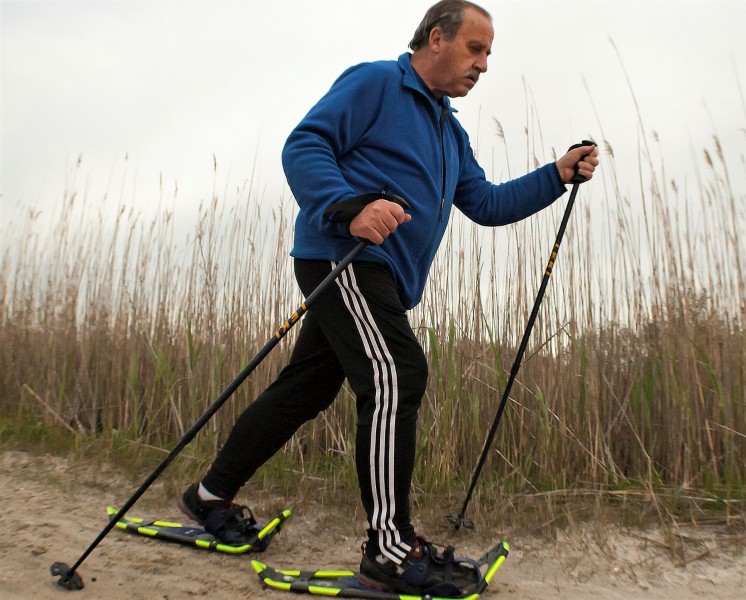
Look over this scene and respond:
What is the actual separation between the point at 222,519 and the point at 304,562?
1.09 ft

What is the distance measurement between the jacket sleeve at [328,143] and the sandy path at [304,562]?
1.10m

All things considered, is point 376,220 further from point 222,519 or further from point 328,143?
point 222,519

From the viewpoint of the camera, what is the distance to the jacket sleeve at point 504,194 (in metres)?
→ 2.54

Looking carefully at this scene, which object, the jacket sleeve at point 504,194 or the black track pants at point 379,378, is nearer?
the black track pants at point 379,378

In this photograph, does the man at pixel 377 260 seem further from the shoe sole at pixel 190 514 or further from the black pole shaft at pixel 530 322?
the black pole shaft at pixel 530 322

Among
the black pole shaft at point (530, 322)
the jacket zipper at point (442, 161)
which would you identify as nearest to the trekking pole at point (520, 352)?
the black pole shaft at point (530, 322)

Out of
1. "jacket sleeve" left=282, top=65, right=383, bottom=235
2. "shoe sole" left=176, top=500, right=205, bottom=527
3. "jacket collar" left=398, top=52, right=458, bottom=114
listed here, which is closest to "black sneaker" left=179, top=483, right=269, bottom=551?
"shoe sole" left=176, top=500, right=205, bottom=527

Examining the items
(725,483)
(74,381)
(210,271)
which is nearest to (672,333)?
(725,483)

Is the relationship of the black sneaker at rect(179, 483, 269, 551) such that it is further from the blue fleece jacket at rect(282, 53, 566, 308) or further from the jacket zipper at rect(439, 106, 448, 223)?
the jacket zipper at rect(439, 106, 448, 223)

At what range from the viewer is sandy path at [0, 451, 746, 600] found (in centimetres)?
208

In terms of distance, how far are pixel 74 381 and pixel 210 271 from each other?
1.02 meters

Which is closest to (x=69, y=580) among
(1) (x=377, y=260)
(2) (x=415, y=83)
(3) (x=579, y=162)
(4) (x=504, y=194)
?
(1) (x=377, y=260)

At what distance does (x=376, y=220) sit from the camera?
1846mm

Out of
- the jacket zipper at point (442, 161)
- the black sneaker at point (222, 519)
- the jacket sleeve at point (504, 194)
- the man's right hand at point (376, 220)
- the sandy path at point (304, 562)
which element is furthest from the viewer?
the jacket sleeve at point (504, 194)
